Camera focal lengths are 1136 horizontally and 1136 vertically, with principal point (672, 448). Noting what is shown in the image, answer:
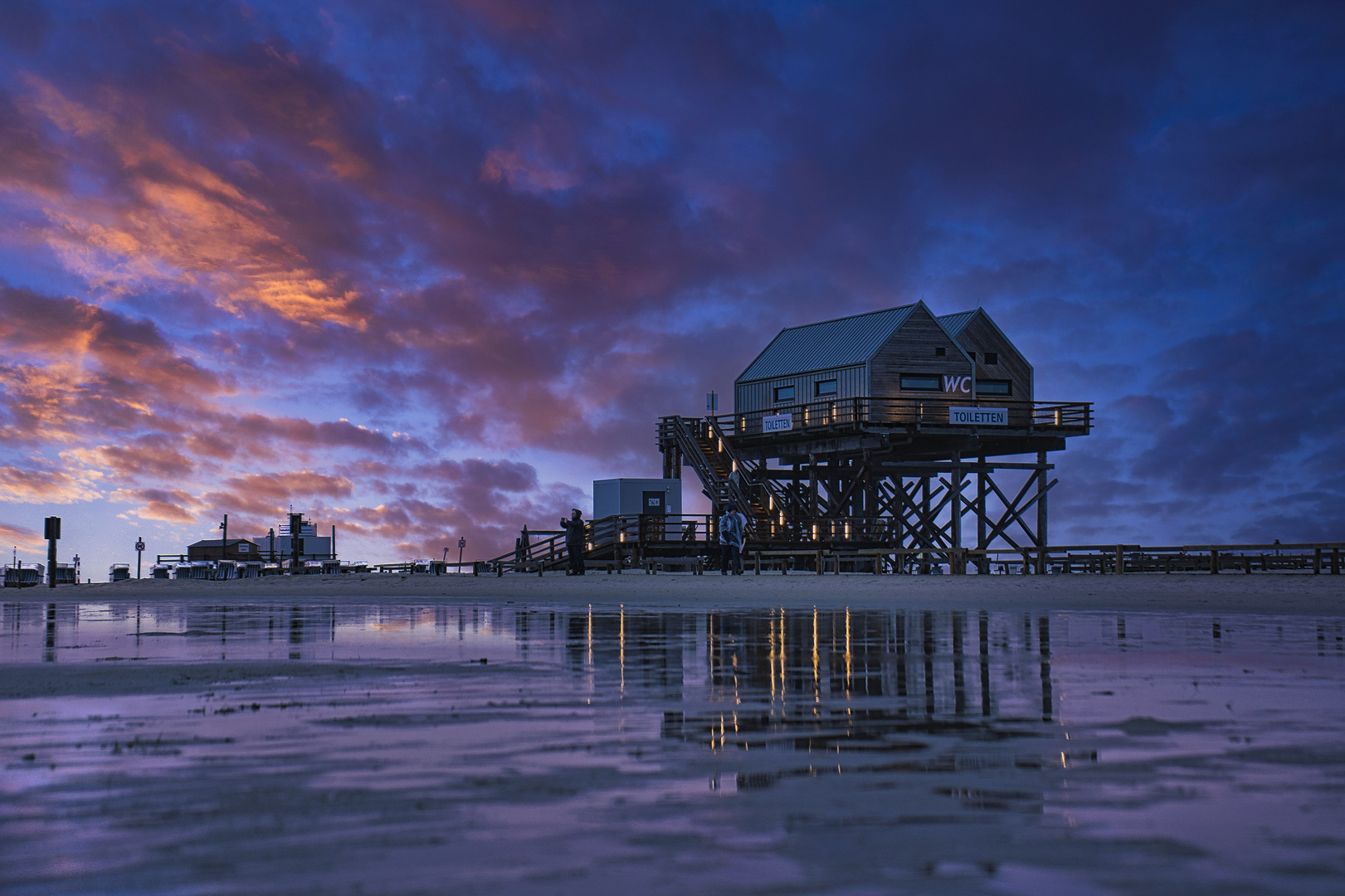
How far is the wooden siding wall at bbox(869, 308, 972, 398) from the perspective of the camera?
4850 cm

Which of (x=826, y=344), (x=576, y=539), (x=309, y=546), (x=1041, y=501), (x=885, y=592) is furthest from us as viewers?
(x=309, y=546)

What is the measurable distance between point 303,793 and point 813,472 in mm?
46171

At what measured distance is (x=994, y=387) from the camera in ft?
173

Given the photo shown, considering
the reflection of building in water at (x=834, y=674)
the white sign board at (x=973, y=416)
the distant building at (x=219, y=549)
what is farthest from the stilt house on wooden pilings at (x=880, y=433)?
the distant building at (x=219, y=549)

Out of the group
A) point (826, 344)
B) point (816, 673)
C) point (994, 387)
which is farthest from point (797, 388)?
point (816, 673)

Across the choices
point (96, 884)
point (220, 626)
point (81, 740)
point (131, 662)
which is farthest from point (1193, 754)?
point (220, 626)

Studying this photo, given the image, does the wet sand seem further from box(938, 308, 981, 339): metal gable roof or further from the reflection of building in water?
box(938, 308, 981, 339): metal gable roof

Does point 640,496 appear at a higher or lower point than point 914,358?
lower

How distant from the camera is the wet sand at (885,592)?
20031mm

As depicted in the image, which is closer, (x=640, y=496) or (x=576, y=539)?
(x=576, y=539)

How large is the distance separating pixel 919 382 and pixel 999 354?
664 centimetres

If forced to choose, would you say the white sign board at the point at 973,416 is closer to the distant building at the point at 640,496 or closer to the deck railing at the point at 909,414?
the deck railing at the point at 909,414

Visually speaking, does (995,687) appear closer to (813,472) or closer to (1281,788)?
(1281,788)

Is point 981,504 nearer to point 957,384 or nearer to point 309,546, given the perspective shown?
point 957,384
